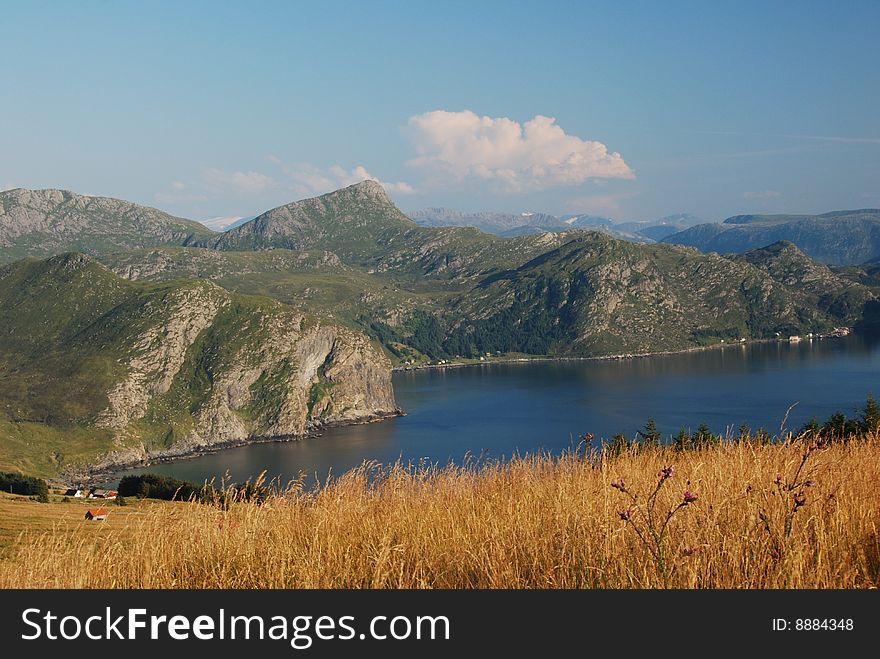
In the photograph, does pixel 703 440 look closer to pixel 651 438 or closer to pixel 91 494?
pixel 651 438

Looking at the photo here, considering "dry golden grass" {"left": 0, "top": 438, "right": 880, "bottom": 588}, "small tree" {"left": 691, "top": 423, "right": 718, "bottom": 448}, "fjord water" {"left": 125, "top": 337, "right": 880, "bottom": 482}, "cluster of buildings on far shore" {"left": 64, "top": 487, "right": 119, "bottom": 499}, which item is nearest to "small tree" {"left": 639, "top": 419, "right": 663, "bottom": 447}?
"small tree" {"left": 691, "top": 423, "right": 718, "bottom": 448}

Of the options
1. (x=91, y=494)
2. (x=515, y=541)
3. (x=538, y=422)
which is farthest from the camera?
(x=538, y=422)

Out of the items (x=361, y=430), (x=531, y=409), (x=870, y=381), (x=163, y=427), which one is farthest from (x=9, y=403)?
(x=870, y=381)

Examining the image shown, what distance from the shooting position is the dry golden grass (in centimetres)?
475

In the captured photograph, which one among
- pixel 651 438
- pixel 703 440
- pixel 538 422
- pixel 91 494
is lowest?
pixel 538 422

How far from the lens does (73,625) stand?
4.24 metres

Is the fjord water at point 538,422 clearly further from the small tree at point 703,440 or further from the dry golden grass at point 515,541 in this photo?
the dry golden grass at point 515,541

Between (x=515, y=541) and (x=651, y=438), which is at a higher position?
(x=515, y=541)

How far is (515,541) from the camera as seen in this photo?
536cm

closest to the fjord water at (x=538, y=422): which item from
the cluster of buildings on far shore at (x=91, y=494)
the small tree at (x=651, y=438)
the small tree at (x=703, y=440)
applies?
the cluster of buildings on far shore at (x=91, y=494)

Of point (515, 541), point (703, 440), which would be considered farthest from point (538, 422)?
point (515, 541)

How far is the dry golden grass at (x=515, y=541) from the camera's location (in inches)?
187

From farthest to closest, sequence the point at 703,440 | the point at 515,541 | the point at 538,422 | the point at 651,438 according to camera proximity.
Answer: the point at 538,422
the point at 651,438
the point at 703,440
the point at 515,541

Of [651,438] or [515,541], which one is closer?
[515,541]
